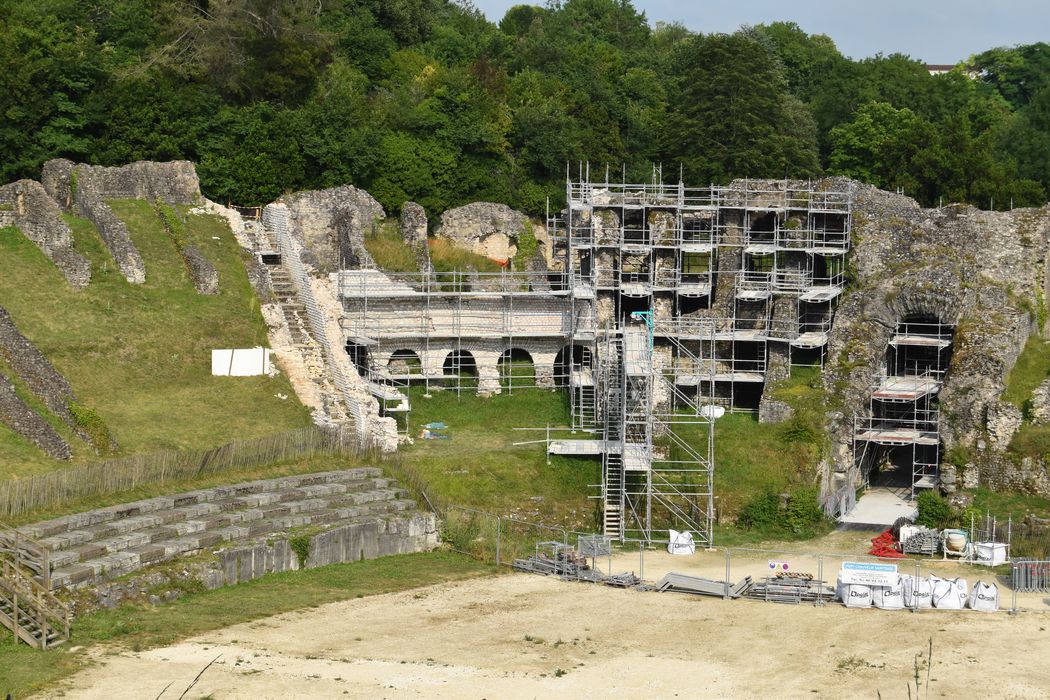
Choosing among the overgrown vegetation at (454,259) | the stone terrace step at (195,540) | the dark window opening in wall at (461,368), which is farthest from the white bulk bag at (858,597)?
the overgrown vegetation at (454,259)

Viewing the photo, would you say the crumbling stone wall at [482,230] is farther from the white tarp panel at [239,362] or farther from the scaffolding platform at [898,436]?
the scaffolding platform at [898,436]

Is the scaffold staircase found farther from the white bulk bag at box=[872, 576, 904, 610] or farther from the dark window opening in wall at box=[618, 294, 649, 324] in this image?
the white bulk bag at box=[872, 576, 904, 610]

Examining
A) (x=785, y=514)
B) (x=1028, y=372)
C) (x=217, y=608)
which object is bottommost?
(x=217, y=608)

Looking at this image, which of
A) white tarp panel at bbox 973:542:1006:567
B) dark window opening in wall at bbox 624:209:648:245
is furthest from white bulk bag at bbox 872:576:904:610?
dark window opening in wall at bbox 624:209:648:245

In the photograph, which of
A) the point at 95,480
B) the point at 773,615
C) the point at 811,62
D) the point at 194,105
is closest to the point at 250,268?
the point at 194,105

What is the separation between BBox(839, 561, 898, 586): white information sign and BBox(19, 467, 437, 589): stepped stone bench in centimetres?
1098

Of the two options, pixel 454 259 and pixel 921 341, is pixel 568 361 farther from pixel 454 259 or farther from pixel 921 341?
pixel 921 341

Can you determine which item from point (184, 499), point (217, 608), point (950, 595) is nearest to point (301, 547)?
point (184, 499)

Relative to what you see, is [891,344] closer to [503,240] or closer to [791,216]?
[791,216]

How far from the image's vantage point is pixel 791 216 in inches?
2387

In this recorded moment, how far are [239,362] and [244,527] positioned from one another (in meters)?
11.4

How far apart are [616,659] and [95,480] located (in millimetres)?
13515

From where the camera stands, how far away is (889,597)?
39.1 meters

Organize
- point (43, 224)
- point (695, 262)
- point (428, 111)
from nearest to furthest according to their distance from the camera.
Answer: point (43, 224) → point (695, 262) → point (428, 111)
